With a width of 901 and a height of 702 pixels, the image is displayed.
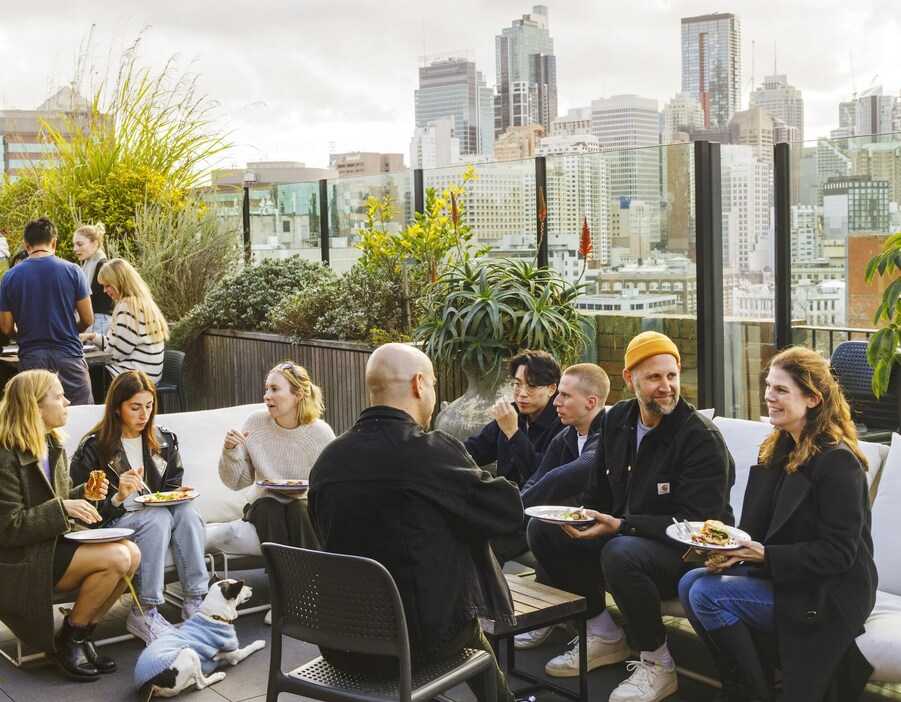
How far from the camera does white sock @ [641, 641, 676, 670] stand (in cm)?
386

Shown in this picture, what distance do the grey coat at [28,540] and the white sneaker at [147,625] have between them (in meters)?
0.40

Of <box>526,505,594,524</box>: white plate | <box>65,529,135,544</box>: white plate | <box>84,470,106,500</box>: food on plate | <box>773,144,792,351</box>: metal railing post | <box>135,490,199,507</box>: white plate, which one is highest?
<box>773,144,792,351</box>: metal railing post

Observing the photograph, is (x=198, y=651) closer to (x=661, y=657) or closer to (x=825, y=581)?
(x=661, y=657)

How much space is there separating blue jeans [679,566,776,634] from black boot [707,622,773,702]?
3 centimetres

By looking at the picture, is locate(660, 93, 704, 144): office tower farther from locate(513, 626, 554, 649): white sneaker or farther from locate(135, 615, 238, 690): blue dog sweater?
locate(135, 615, 238, 690): blue dog sweater

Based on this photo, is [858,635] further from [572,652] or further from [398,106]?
[398,106]

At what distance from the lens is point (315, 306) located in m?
8.63

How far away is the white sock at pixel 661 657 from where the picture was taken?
12.7ft

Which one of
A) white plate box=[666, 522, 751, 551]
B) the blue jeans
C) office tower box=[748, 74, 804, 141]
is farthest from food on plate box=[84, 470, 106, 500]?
office tower box=[748, 74, 804, 141]

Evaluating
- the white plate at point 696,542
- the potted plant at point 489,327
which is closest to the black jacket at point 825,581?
the white plate at point 696,542

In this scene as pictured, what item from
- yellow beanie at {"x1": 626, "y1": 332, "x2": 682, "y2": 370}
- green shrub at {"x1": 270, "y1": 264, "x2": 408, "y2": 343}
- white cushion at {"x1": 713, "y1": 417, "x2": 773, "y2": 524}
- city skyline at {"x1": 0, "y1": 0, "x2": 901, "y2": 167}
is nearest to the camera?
yellow beanie at {"x1": 626, "y1": 332, "x2": 682, "y2": 370}

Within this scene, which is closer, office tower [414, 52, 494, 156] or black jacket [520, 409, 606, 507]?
black jacket [520, 409, 606, 507]

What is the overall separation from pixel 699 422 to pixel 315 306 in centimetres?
514

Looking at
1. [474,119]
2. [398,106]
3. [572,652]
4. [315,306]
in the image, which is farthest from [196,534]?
[398,106]
